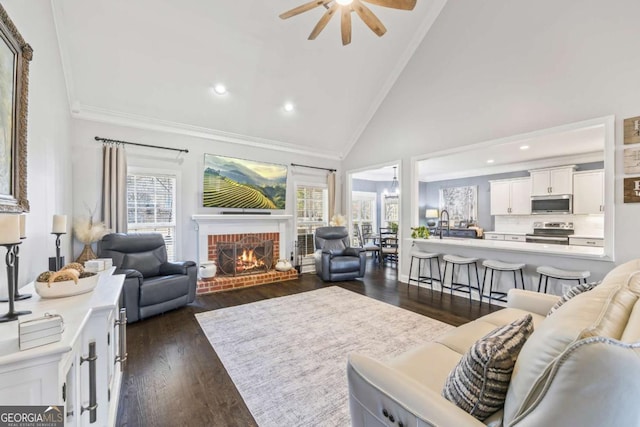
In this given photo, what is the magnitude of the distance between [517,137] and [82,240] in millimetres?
5954

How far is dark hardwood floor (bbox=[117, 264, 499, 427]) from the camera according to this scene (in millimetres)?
1854

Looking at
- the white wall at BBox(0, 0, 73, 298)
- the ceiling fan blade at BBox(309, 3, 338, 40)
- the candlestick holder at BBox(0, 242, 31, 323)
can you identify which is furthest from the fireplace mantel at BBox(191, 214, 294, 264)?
the candlestick holder at BBox(0, 242, 31, 323)

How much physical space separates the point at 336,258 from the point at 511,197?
5.01 metres

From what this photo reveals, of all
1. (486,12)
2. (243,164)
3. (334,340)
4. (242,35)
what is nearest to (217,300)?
(334,340)

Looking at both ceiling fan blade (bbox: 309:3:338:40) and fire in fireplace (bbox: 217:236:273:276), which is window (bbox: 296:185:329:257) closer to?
fire in fireplace (bbox: 217:236:273:276)

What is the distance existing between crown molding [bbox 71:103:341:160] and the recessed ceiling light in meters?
0.76

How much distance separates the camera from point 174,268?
3875 mm

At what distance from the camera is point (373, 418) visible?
1183 millimetres

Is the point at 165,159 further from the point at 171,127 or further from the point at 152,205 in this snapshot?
the point at 152,205

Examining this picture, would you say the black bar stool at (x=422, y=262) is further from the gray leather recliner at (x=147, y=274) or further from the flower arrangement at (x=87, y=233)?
the flower arrangement at (x=87, y=233)

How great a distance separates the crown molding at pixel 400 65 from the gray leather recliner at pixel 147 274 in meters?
4.41

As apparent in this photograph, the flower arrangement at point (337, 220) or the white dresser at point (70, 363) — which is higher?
the flower arrangement at point (337, 220)

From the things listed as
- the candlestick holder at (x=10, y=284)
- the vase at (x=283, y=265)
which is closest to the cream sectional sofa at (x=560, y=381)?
the candlestick holder at (x=10, y=284)

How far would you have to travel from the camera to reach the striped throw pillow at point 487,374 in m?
0.97
